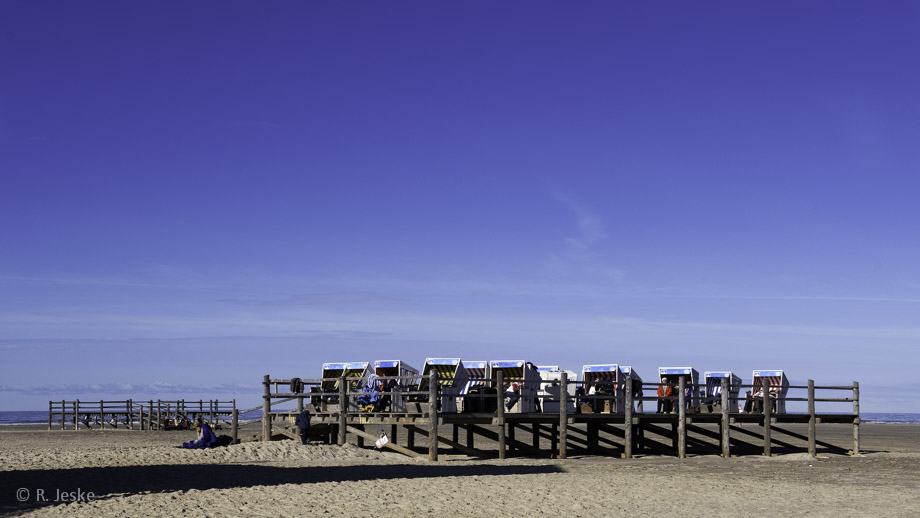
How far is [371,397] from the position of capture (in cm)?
2609

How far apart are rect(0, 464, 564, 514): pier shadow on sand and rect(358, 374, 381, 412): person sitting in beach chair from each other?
376 cm

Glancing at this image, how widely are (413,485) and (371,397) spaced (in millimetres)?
8218

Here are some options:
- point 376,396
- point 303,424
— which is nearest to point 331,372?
point 376,396

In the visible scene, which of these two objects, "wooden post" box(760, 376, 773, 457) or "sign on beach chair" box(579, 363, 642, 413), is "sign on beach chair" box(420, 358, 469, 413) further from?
"wooden post" box(760, 376, 773, 457)

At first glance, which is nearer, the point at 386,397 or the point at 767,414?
the point at 386,397

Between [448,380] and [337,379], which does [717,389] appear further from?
[337,379]

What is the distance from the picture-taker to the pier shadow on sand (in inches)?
637

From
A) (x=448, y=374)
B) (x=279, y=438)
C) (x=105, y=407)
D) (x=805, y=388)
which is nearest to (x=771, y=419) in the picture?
(x=805, y=388)

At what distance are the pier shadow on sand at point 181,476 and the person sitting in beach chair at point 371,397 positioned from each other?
376cm

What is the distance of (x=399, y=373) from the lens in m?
28.8

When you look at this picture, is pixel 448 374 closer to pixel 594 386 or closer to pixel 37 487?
pixel 594 386

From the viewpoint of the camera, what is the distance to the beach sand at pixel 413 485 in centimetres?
1514

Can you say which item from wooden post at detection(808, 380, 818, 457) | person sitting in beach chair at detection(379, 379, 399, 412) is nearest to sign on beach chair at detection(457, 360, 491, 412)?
person sitting in beach chair at detection(379, 379, 399, 412)

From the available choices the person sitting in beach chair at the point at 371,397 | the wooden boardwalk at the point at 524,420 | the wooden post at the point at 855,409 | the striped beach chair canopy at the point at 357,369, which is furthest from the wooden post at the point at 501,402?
the wooden post at the point at 855,409
